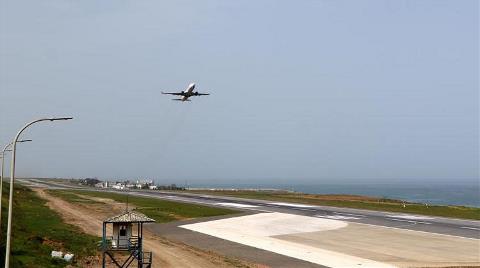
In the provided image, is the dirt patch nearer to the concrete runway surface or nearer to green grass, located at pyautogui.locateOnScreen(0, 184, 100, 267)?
green grass, located at pyautogui.locateOnScreen(0, 184, 100, 267)

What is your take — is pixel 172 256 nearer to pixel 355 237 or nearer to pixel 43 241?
pixel 43 241

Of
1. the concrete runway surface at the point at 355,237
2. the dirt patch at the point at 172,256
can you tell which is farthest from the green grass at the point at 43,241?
the concrete runway surface at the point at 355,237

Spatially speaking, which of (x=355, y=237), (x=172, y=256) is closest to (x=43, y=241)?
(x=172, y=256)

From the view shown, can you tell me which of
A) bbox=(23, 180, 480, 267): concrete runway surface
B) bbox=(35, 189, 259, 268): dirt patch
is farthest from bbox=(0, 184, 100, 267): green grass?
bbox=(23, 180, 480, 267): concrete runway surface

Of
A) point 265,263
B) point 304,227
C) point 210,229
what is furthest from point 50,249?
point 304,227

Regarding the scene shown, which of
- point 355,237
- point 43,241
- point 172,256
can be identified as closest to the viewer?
point 172,256

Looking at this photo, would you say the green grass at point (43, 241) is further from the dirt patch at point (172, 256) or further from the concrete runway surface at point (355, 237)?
the concrete runway surface at point (355, 237)

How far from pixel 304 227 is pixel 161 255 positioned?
94.9 feet

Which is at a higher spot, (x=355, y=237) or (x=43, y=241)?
(x=43, y=241)

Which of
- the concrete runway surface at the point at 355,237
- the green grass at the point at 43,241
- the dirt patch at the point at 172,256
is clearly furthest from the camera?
the concrete runway surface at the point at 355,237

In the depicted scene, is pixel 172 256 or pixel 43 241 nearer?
pixel 172 256

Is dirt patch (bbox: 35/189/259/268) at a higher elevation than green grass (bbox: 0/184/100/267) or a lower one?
lower

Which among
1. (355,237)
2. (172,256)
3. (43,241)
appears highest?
(43,241)

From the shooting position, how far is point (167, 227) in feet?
223
